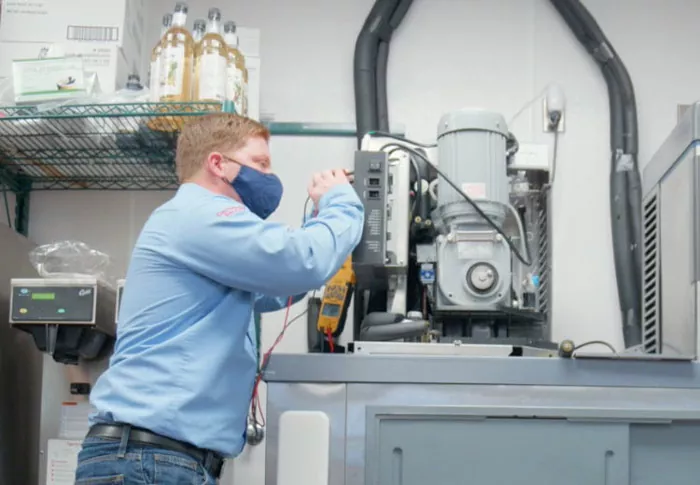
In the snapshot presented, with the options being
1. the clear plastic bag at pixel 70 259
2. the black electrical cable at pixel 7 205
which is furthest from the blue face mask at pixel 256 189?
the black electrical cable at pixel 7 205

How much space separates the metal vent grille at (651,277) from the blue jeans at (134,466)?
3.76 ft

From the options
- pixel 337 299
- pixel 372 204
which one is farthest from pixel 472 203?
pixel 337 299

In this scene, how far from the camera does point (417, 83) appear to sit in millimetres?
2908

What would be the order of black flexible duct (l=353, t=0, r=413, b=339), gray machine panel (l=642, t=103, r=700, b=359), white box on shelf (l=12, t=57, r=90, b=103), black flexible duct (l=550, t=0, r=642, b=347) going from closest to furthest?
gray machine panel (l=642, t=103, r=700, b=359), white box on shelf (l=12, t=57, r=90, b=103), black flexible duct (l=550, t=0, r=642, b=347), black flexible duct (l=353, t=0, r=413, b=339)

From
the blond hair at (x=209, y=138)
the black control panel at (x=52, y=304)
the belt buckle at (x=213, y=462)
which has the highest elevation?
the blond hair at (x=209, y=138)

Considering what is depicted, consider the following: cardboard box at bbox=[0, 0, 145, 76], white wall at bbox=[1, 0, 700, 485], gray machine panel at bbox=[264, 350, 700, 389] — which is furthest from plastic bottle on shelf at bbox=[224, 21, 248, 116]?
gray machine panel at bbox=[264, 350, 700, 389]

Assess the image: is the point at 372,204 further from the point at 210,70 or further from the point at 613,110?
the point at 613,110

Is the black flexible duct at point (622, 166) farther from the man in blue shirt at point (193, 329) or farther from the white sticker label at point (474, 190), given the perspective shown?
the man in blue shirt at point (193, 329)

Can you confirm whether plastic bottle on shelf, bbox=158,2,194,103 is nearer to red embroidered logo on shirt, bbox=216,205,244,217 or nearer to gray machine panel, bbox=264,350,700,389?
red embroidered logo on shirt, bbox=216,205,244,217

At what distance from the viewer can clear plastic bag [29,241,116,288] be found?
253cm

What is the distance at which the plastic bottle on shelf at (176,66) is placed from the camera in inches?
91.6

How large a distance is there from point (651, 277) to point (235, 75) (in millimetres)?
1164

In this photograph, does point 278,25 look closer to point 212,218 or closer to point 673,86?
point 673,86

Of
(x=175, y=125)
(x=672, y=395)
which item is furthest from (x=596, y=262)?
(x=175, y=125)
